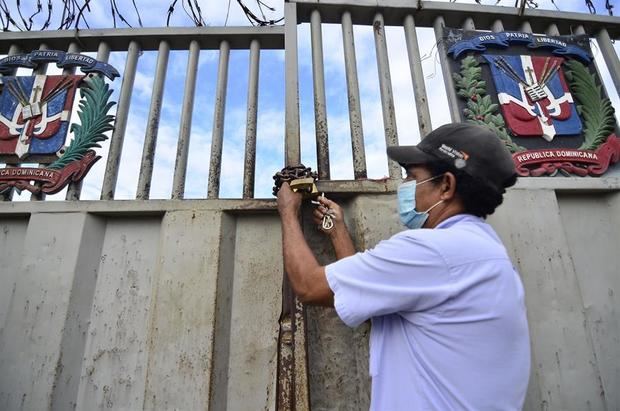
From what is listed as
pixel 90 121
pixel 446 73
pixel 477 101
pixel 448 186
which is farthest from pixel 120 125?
pixel 477 101

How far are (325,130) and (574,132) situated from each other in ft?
6.18

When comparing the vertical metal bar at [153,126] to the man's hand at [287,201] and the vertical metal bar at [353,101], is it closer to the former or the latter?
the man's hand at [287,201]

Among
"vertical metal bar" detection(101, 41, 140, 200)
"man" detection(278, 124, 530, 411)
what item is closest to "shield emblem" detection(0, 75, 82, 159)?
"vertical metal bar" detection(101, 41, 140, 200)

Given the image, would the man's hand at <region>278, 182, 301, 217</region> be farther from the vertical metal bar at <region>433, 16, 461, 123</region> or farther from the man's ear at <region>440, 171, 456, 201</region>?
the vertical metal bar at <region>433, 16, 461, 123</region>

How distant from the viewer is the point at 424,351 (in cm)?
110

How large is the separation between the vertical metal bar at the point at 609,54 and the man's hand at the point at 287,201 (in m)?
2.92

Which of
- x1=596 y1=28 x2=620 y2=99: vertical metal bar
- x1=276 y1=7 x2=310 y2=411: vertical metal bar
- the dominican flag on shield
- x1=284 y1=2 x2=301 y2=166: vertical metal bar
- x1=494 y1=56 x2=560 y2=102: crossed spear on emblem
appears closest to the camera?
x1=276 y1=7 x2=310 y2=411: vertical metal bar

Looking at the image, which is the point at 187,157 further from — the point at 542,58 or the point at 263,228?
the point at 542,58

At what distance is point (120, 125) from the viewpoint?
2715 millimetres

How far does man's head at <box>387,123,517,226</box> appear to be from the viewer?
1.30 m

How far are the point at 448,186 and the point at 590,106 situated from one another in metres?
2.27

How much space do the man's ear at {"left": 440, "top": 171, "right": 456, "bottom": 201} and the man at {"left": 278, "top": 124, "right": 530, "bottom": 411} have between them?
0.06 metres

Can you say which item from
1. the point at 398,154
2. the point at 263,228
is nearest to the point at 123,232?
the point at 263,228

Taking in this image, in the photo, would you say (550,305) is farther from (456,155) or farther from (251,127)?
(251,127)
